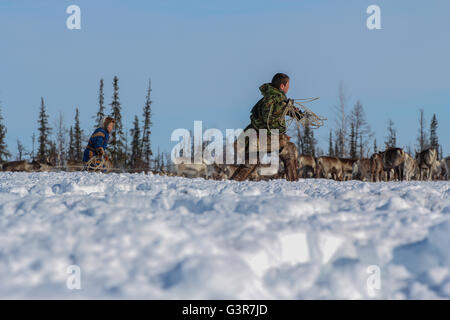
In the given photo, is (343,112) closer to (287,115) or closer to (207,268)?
(287,115)

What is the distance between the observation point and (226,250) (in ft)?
8.42

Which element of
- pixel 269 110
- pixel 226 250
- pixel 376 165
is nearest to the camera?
pixel 226 250

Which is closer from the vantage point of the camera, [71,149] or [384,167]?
[384,167]

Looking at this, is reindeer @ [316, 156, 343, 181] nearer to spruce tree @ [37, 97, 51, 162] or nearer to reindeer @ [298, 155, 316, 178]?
reindeer @ [298, 155, 316, 178]

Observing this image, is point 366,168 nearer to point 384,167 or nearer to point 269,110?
point 384,167

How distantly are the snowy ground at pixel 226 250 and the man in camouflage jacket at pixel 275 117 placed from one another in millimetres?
5382

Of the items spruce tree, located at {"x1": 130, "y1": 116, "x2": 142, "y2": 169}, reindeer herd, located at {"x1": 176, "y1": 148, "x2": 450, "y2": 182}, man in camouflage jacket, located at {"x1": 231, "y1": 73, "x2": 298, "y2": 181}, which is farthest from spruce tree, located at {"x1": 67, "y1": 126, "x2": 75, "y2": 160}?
man in camouflage jacket, located at {"x1": 231, "y1": 73, "x2": 298, "y2": 181}

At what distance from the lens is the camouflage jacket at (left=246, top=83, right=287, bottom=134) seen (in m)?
8.73

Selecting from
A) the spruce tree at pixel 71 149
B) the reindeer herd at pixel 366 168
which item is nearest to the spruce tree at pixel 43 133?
the spruce tree at pixel 71 149

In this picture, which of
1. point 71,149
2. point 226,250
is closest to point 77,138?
point 71,149

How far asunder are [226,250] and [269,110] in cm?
644

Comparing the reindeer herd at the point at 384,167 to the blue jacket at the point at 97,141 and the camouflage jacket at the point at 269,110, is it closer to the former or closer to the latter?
the camouflage jacket at the point at 269,110

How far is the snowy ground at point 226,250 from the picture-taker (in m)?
2.29

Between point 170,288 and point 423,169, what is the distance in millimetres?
30560
